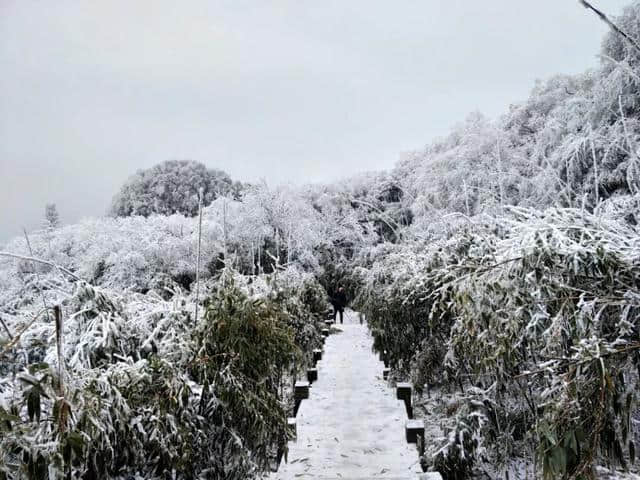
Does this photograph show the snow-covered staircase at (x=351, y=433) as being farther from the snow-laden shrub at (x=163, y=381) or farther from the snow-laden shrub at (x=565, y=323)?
the snow-laden shrub at (x=163, y=381)

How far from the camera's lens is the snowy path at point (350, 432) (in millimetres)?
4391

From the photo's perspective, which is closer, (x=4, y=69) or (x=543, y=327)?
(x=543, y=327)

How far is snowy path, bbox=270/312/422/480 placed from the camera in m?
4.39

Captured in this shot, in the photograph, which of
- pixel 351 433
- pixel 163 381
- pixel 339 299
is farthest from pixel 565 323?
pixel 339 299

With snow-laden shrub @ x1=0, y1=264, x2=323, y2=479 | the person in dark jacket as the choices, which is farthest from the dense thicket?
the person in dark jacket

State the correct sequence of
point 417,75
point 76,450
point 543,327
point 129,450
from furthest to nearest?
point 417,75, point 543,327, point 129,450, point 76,450

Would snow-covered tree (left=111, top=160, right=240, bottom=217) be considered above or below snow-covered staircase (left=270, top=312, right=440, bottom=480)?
above

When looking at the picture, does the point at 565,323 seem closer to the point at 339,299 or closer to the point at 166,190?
the point at 339,299

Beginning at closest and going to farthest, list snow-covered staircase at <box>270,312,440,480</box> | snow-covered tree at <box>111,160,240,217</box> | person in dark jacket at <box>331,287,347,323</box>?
snow-covered staircase at <box>270,312,440,480</box>
person in dark jacket at <box>331,287,347,323</box>
snow-covered tree at <box>111,160,240,217</box>

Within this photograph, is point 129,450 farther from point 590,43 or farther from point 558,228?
point 590,43

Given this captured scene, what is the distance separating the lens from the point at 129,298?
448 cm

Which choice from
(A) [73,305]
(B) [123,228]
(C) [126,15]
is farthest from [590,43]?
(B) [123,228]

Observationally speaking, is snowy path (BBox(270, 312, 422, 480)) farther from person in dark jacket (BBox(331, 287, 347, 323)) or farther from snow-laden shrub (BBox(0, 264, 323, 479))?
person in dark jacket (BBox(331, 287, 347, 323))

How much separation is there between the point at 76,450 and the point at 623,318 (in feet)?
7.77
